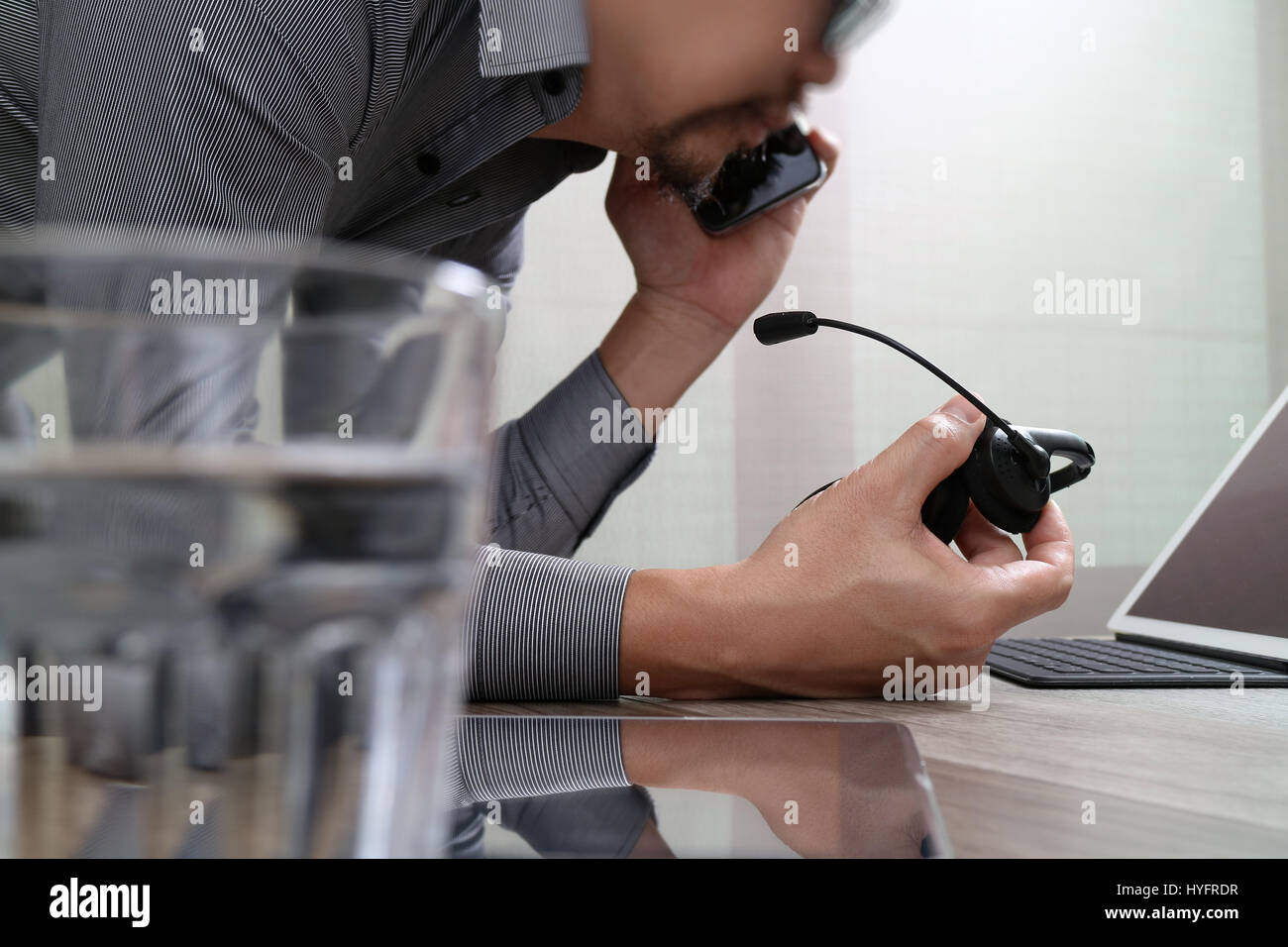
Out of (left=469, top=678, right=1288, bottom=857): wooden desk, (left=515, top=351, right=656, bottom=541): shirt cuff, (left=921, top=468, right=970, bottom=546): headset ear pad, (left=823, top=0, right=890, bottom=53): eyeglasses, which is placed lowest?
(left=469, top=678, right=1288, bottom=857): wooden desk

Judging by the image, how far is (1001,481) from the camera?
1.70 feet

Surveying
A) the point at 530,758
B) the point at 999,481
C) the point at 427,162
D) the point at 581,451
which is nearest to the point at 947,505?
the point at 999,481

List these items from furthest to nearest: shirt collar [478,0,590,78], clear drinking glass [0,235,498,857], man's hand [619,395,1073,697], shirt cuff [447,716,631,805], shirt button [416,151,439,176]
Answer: shirt button [416,151,439,176] → shirt collar [478,0,590,78] → man's hand [619,395,1073,697] → shirt cuff [447,716,631,805] → clear drinking glass [0,235,498,857]

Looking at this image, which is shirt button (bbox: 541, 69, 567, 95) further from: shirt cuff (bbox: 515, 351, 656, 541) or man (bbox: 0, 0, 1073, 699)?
shirt cuff (bbox: 515, 351, 656, 541)

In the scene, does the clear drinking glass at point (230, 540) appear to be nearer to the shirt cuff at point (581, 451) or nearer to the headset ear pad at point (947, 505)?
the headset ear pad at point (947, 505)

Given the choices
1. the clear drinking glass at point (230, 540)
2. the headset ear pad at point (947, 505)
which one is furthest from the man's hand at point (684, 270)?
the clear drinking glass at point (230, 540)

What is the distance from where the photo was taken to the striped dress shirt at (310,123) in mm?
517

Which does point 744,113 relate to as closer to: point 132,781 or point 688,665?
point 688,665

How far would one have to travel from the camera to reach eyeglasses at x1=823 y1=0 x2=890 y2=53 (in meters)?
0.87

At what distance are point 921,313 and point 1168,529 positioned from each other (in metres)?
0.65

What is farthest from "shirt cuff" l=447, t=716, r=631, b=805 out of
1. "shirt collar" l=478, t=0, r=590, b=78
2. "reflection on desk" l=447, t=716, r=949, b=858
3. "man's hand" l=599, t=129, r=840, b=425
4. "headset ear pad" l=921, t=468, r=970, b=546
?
"man's hand" l=599, t=129, r=840, b=425

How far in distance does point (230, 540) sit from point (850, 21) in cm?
91

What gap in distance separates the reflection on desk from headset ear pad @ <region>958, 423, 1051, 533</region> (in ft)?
0.76
